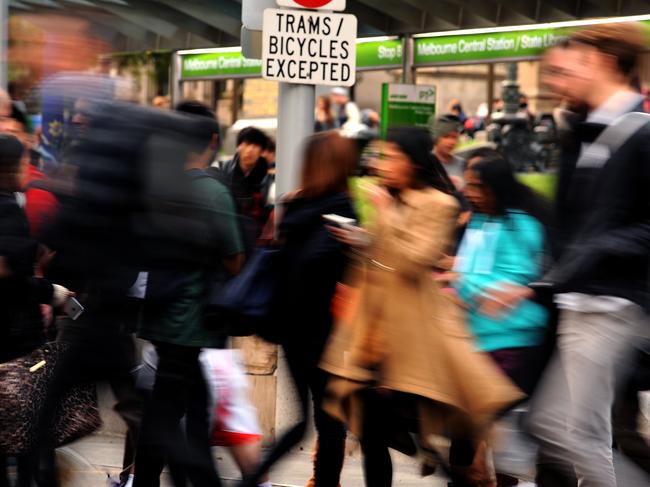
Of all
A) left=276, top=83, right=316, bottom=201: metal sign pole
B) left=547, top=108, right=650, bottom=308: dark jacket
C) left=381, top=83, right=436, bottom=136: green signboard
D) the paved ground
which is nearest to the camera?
left=547, top=108, right=650, bottom=308: dark jacket

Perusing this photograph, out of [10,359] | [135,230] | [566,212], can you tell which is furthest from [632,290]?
[10,359]

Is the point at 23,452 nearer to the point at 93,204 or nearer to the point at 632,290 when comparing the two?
the point at 93,204

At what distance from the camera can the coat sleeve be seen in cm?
528

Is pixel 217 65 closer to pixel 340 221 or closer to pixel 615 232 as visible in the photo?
pixel 340 221

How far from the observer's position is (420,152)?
563 centimetres

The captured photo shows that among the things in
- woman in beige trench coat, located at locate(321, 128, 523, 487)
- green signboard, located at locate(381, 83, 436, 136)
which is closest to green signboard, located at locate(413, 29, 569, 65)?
green signboard, located at locate(381, 83, 436, 136)

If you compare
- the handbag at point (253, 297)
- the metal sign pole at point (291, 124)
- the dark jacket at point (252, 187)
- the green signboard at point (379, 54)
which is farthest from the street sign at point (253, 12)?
the green signboard at point (379, 54)

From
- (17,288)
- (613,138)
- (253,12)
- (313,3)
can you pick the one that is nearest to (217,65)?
(253,12)

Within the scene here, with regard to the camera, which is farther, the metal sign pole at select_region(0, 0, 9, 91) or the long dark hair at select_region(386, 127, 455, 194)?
the metal sign pole at select_region(0, 0, 9, 91)

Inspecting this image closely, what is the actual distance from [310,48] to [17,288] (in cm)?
349

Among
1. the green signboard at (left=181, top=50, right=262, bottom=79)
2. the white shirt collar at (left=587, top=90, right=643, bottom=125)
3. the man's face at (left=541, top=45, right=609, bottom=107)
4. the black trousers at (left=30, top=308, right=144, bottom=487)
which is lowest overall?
the black trousers at (left=30, top=308, right=144, bottom=487)

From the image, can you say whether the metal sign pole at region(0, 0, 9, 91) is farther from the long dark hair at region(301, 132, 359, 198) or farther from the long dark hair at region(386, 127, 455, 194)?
the long dark hair at region(386, 127, 455, 194)

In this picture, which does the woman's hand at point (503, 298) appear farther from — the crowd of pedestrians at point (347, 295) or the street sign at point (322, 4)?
the street sign at point (322, 4)

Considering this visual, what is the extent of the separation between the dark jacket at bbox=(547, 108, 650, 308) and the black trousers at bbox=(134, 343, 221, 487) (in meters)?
1.47
